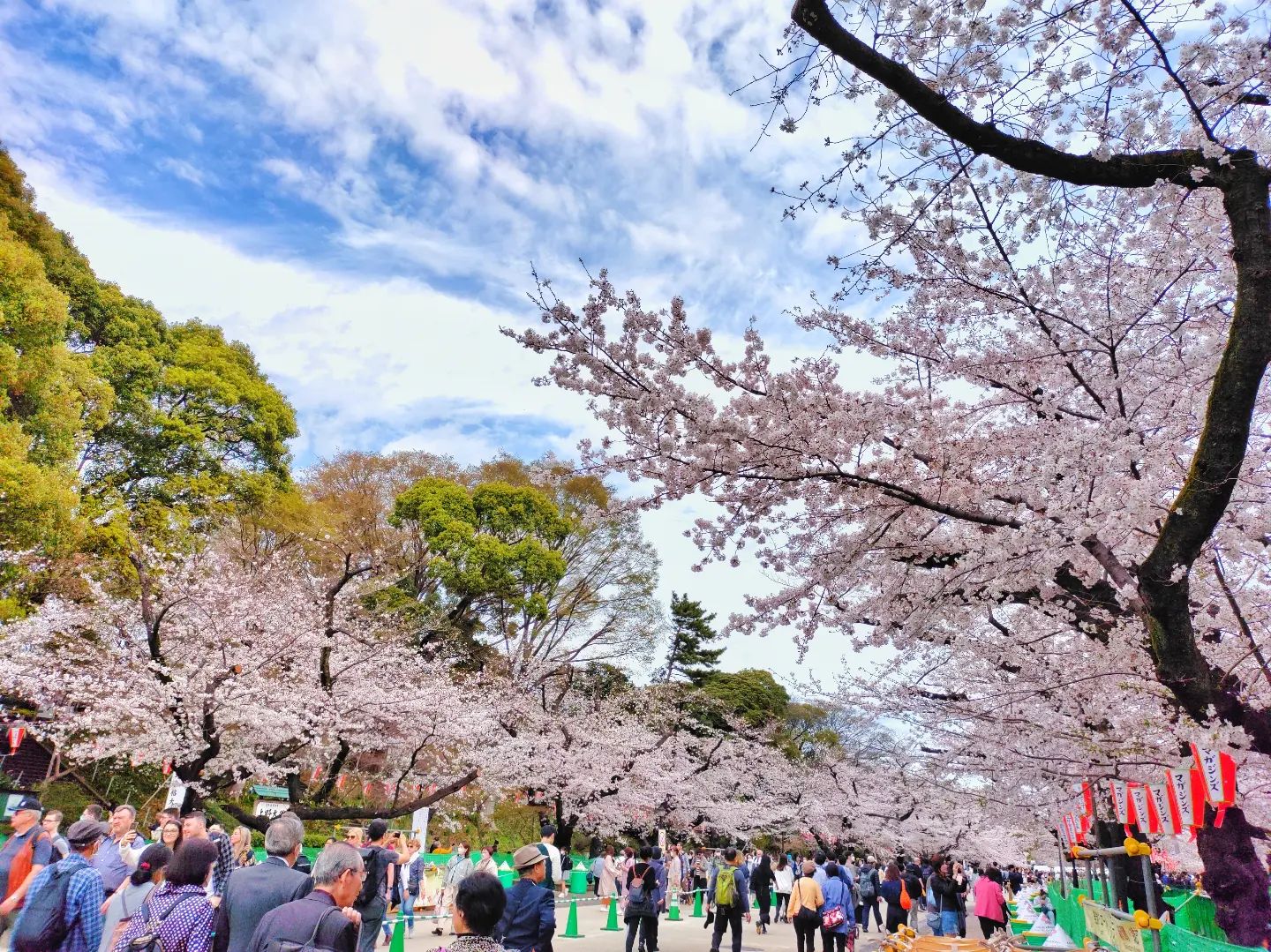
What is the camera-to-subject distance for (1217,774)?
486 cm

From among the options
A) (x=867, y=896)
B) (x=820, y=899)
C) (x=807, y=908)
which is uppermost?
(x=820, y=899)

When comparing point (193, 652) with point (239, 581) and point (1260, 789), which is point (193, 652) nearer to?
point (239, 581)

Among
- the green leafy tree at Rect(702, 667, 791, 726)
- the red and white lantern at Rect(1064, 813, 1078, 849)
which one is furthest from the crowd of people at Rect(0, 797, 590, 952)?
the green leafy tree at Rect(702, 667, 791, 726)

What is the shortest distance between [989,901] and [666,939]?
530 cm

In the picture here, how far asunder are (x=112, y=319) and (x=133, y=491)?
4240mm

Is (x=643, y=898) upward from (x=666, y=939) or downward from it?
upward

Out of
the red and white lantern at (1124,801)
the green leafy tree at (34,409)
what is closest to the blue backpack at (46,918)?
the red and white lantern at (1124,801)

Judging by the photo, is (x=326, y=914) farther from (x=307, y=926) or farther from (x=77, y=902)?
(x=77, y=902)

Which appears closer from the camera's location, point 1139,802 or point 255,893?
point 255,893

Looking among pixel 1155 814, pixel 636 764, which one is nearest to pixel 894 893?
pixel 1155 814

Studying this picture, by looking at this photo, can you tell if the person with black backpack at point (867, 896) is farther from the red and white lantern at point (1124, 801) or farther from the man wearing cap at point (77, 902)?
the man wearing cap at point (77, 902)

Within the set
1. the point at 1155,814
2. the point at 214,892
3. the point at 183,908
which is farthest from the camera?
the point at 214,892

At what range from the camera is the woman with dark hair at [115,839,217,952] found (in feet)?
11.2

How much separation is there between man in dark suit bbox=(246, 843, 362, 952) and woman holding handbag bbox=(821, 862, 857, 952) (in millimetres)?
7617
